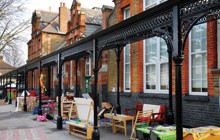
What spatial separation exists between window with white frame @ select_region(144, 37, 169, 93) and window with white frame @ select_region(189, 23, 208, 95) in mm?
1301

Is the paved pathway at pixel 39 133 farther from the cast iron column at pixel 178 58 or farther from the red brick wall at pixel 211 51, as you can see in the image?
the cast iron column at pixel 178 58

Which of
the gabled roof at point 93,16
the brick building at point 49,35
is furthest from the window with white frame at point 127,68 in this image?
the brick building at point 49,35

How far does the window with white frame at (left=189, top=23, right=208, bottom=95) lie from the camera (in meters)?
7.33

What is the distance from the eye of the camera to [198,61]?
755 cm

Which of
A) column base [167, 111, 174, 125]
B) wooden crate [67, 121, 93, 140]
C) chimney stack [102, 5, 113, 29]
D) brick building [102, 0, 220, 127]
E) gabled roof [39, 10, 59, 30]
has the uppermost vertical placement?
gabled roof [39, 10, 59, 30]

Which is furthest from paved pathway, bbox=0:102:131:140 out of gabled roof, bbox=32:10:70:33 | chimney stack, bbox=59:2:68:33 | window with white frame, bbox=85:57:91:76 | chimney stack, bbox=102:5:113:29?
gabled roof, bbox=32:10:70:33

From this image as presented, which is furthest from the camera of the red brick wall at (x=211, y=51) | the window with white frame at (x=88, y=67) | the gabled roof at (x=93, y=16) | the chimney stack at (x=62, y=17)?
the chimney stack at (x=62, y=17)

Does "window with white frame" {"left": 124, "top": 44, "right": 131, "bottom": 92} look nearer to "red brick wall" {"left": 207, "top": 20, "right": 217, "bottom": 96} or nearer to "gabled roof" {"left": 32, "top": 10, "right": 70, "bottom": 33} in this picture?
"red brick wall" {"left": 207, "top": 20, "right": 217, "bottom": 96}

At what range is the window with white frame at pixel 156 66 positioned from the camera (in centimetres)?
908

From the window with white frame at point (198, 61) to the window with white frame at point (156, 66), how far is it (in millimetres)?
1301

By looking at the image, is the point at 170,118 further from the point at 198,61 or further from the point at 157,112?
the point at 198,61

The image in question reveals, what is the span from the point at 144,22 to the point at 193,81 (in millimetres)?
3574

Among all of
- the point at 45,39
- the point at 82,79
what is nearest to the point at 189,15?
the point at 82,79

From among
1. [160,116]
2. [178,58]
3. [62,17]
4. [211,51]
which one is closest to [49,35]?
[62,17]
